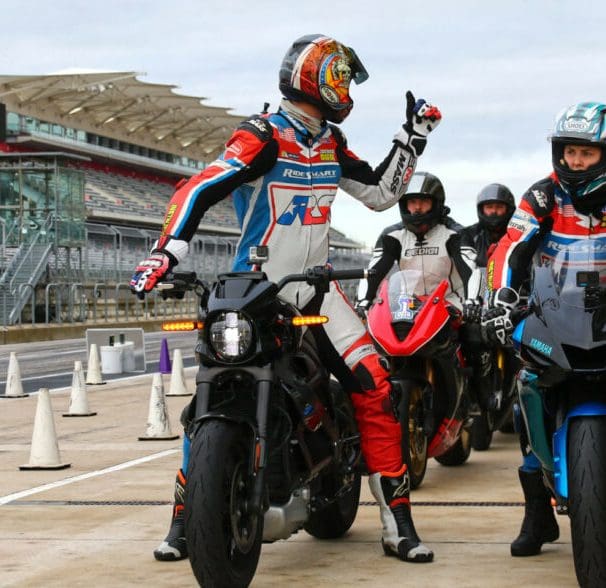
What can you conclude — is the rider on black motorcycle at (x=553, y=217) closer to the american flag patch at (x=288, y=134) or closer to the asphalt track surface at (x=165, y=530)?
the asphalt track surface at (x=165, y=530)

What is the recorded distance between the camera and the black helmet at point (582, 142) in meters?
5.14

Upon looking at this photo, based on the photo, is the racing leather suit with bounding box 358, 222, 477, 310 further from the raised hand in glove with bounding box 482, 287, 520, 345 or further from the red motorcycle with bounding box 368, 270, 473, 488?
the raised hand in glove with bounding box 482, 287, 520, 345

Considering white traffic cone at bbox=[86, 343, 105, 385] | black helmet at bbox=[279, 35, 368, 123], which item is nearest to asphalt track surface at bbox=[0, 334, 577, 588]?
black helmet at bbox=[279, 35, 368, 123]

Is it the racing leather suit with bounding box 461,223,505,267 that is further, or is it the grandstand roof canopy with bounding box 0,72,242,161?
the grandstand roof canopy with bounding box 0,72,242,161

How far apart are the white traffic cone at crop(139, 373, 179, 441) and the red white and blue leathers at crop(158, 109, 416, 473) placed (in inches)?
213

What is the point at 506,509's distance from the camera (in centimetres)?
700

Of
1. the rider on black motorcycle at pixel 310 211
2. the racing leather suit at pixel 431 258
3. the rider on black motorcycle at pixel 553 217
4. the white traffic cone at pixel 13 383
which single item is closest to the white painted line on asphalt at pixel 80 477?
the racing leather suit at pixel 431 258

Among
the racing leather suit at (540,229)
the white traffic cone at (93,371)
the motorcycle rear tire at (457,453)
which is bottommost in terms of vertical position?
the white traffic cone at (93,371)

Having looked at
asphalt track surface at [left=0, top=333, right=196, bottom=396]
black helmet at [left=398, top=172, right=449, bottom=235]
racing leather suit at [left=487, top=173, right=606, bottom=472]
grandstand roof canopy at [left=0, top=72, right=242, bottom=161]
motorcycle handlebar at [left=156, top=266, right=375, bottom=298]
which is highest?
grandstand roof canopy at [left=0, top=72, right=242, bottom=161]

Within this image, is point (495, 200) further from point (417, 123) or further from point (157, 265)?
point (157, 265)

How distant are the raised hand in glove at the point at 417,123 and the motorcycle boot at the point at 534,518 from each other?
1628 millimetres

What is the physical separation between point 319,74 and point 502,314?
1.41 meters

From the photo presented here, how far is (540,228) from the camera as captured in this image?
5395mm

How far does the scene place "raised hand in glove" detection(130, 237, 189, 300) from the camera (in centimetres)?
496
